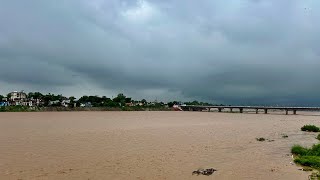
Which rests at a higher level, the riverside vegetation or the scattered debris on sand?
the riverside vegetation

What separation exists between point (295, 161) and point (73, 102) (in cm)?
14295

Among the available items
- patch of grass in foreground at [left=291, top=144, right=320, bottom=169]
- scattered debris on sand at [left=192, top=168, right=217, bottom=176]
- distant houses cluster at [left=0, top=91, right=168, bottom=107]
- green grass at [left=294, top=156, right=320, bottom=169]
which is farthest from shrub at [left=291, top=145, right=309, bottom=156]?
distant houses cluster at [left=0, top=91, right=168, bottom=107]

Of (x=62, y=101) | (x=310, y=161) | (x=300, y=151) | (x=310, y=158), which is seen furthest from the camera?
(x=62, y=101)

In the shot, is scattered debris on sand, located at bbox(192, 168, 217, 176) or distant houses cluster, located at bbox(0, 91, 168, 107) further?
distant houses cluster, located at bbox(0, 91, 168, 107)

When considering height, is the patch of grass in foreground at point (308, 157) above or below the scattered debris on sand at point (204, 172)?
above

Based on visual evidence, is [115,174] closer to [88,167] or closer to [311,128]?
[88,167]

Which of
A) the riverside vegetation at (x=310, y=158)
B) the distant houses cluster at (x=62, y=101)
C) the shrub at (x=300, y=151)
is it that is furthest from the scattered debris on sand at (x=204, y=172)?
the distant houses cluster at (x=62, y=101)

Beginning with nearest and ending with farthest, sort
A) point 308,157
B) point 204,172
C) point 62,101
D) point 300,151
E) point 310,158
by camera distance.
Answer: point 204,172, point 310,158, point 308,157, point 300,151, point 62,101

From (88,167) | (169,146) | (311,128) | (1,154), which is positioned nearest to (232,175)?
Answer: (88,167)

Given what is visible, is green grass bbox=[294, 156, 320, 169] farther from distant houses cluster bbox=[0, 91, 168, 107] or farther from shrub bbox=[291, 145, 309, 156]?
distant houses cluster bbox=[0, 91, 168, 107]

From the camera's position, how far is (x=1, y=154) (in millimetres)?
18578

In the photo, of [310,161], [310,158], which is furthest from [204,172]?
[310,158]

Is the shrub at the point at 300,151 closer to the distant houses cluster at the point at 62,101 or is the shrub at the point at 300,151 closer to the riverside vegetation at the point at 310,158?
the riverside vegetation at the point at 310,158

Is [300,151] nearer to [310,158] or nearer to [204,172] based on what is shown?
[310,158]
